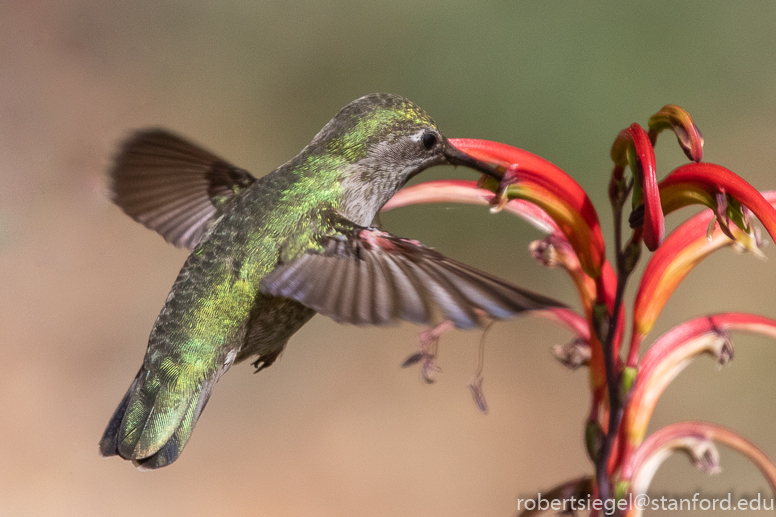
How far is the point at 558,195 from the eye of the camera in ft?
5.23

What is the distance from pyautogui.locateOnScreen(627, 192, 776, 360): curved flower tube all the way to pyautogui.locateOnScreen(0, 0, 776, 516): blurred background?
240 cm

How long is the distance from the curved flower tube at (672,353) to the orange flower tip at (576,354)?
126 mm

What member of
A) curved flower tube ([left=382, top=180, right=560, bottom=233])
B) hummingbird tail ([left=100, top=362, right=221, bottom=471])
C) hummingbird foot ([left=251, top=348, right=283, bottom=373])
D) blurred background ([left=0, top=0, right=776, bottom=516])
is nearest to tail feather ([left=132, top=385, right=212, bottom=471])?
hummingbird tail ([left=100, top=362, right=221, bottom=471])

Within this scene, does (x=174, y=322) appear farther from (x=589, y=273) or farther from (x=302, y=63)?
(x=302, y=63)

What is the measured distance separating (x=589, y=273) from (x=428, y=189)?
16.0 inches

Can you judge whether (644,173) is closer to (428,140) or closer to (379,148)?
(428,140)

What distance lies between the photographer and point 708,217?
1602 millimetres

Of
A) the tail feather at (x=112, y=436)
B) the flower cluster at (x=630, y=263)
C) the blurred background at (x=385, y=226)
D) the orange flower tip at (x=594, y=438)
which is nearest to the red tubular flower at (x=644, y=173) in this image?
the flower cluster at (x=630, y=263)

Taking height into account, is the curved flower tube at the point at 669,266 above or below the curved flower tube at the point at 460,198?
below

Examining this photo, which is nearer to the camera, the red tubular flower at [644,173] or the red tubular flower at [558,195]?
the red tubular flower at [644,173]

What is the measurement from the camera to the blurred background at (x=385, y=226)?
4023 mm

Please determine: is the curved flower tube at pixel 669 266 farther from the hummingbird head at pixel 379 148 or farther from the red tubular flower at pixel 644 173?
the hummingbird head at pixel 379 148

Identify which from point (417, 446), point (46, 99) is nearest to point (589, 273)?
point (417, 446)

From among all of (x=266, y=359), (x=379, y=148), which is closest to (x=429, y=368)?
(x=266, y=359)
